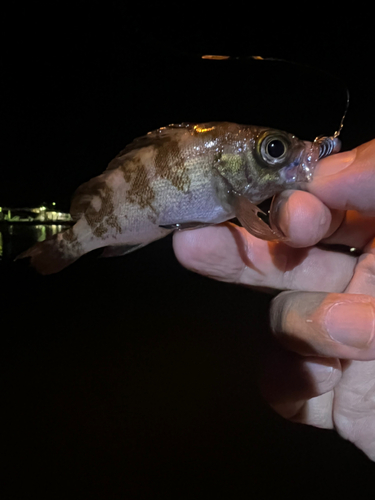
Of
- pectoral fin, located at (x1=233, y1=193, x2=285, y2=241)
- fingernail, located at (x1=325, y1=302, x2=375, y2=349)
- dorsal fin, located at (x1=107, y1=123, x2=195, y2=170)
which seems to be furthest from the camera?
dorsal fin, located at (x1=107, y1=123, x2=195, y2=170)

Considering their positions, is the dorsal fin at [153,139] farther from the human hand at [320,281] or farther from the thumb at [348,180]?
the thumb at [348,180]

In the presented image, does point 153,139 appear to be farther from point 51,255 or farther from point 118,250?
point 51,255

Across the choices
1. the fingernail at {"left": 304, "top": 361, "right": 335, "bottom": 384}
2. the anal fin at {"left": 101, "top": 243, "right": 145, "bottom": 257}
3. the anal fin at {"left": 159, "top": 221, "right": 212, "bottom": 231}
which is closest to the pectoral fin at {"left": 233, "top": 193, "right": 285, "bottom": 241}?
the anal fin at {"left": 159, "top": 221, "right": 212, "bottom": 231}

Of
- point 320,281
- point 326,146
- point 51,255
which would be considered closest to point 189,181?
point 326,146

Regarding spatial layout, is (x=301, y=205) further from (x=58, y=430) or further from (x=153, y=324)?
(x=153, y=324)

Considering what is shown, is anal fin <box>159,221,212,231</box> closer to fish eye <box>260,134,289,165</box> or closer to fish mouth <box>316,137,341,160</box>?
fish eye <box>260,134,289,165</box>

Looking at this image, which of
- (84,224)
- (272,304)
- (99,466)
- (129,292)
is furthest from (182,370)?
(129,292)
